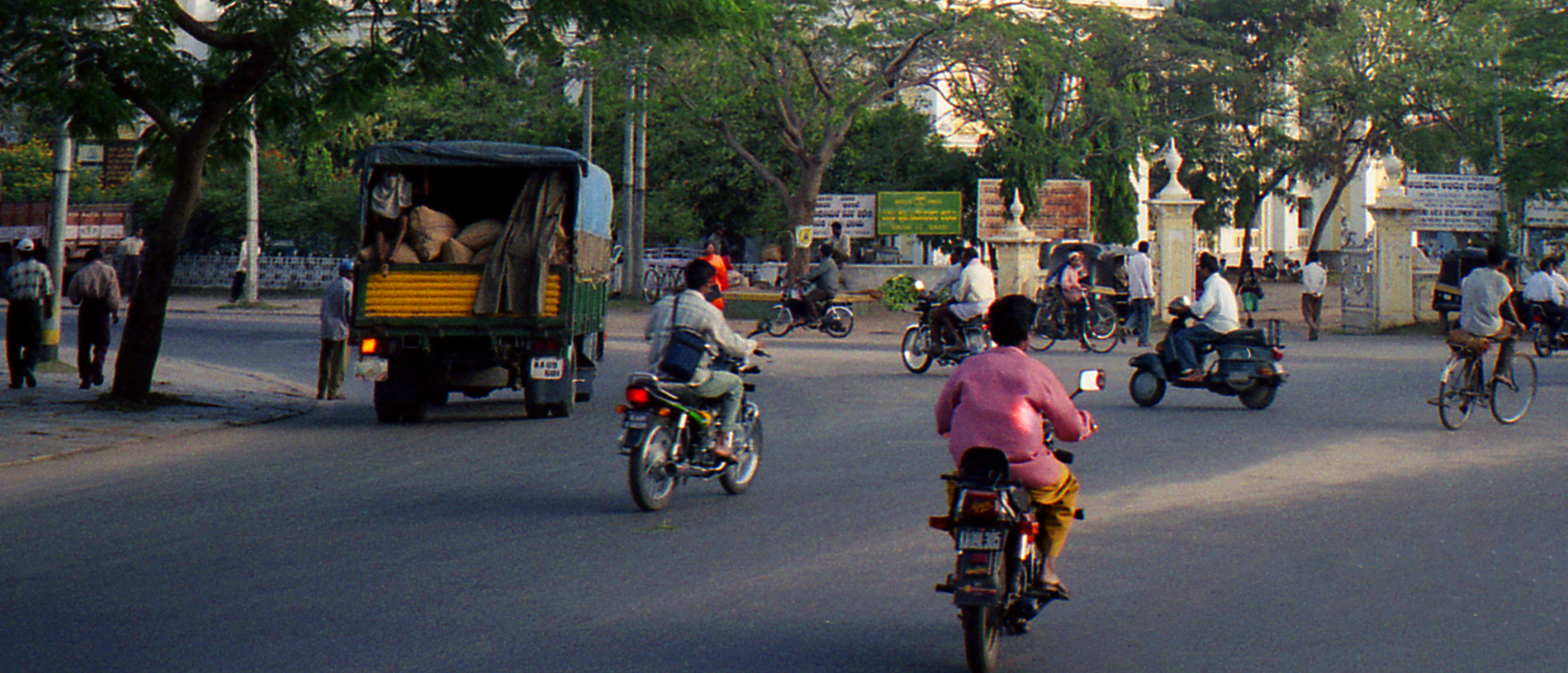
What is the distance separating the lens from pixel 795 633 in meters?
5.82

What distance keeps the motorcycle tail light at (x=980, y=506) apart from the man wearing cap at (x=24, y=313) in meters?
14.4

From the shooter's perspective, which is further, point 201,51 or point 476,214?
point 201,51

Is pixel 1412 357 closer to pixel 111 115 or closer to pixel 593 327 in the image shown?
pixel 593 327

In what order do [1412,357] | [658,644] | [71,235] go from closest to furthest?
[658,644]
[1412,357]
[71,235]

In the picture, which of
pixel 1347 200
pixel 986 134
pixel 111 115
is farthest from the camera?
pixel 1347 200

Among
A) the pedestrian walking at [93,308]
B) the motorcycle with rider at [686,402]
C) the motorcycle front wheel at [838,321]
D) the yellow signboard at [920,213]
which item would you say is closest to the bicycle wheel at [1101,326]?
the motorcycle front wheel at [838,321]

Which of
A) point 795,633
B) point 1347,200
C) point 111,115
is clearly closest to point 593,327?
point 111,115

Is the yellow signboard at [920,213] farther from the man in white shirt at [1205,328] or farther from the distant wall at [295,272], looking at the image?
the man in white shirt at [1205,328]

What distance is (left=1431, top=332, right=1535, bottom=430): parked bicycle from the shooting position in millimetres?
13133

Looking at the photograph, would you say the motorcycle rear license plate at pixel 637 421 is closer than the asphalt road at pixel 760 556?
No

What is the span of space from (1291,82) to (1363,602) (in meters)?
47.8

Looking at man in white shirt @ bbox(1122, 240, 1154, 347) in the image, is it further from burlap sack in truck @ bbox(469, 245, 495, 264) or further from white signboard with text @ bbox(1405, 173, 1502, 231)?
burlap sack in truck @ bbox(469, 245, 495, 264)

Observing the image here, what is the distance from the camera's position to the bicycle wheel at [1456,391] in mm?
13086

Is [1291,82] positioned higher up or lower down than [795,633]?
higher up
